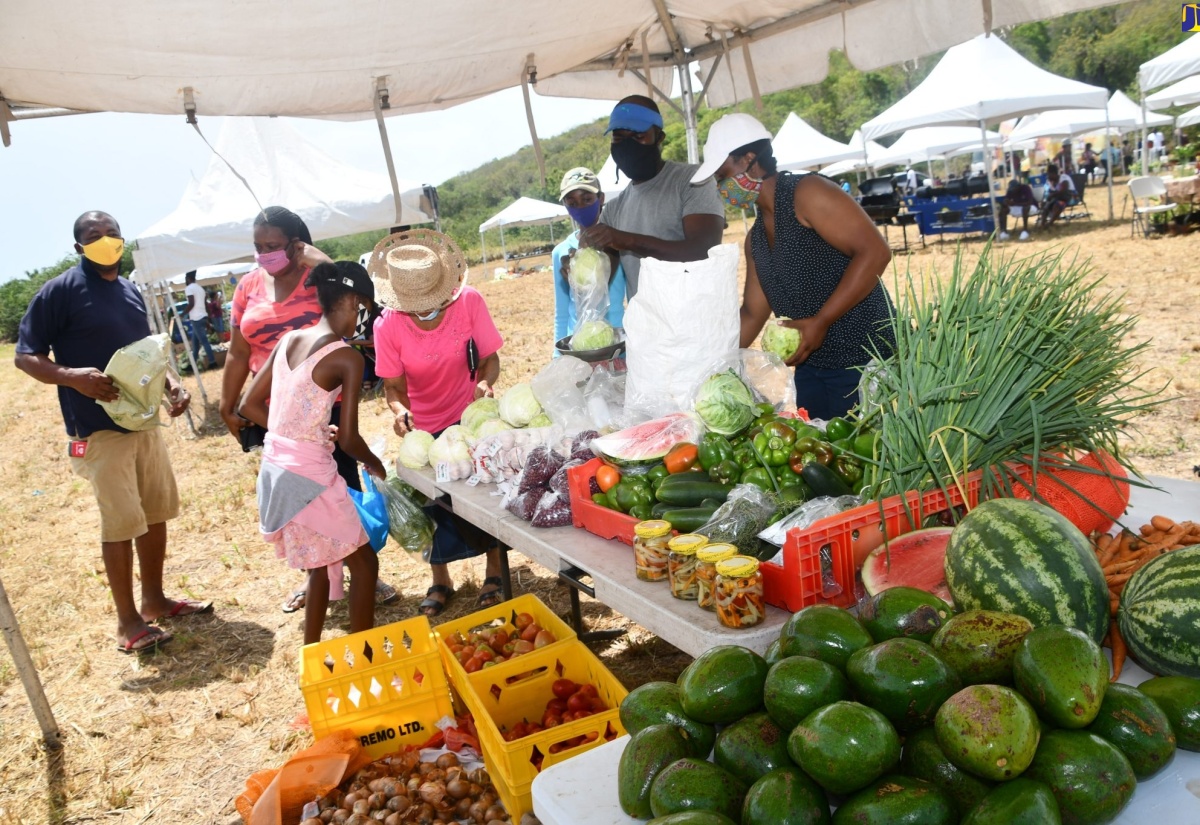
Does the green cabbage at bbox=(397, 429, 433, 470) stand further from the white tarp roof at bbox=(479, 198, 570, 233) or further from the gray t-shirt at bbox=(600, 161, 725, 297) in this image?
the white tarp roof at bbox=(479, 198, 570, 233)

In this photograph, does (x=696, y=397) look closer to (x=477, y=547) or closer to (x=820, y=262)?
(x=820, y=262)

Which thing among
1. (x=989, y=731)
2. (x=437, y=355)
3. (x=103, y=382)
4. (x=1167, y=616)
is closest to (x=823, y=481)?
(x=1167, y=616)

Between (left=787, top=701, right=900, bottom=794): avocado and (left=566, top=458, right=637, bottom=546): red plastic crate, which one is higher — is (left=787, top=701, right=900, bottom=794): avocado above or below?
above

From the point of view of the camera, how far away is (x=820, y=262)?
3182 millimetres

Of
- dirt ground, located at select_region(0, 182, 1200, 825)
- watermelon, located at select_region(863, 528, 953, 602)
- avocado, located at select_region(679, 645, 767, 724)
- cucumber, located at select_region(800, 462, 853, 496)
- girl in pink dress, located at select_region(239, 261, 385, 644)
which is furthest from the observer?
dirt ground, located at select_region(0, 182, 1200, 825)

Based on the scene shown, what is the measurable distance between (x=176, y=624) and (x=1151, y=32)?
6845 centimetres

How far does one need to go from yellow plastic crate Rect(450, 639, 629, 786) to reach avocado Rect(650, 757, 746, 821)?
Result: 1.15 meters

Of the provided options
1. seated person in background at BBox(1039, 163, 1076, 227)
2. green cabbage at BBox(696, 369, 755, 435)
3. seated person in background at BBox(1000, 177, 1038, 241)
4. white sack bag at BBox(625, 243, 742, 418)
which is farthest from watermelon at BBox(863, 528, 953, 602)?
seated person in background at BBox(1039, 163, 1076, 227)

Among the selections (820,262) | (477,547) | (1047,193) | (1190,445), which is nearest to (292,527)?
(477,547)

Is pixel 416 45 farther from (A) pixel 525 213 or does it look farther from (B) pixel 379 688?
(A) pixel 525 213

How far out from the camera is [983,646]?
122 cm

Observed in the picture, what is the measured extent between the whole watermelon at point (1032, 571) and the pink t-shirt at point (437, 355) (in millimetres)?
2936

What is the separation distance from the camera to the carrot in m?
1.51

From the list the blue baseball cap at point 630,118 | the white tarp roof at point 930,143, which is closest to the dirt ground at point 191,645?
the blue baseball cap at point 630,118
